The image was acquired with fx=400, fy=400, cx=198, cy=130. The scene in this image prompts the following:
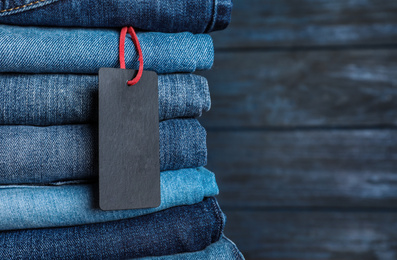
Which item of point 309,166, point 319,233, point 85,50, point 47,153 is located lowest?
point 319,233

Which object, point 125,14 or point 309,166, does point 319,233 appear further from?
point 125,14

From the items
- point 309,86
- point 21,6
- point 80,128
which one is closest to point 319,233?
point 309,86

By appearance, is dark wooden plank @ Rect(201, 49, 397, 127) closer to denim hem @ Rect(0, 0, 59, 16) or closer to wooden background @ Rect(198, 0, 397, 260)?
wooden background @ Rect(198, 0, 397, 260)

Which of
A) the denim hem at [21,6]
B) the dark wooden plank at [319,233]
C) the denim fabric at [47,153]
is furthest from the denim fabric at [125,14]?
the dark wooden plank at [319,233]

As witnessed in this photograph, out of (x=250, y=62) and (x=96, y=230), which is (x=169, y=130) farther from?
(x=250, y=62)

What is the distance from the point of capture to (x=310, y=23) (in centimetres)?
72

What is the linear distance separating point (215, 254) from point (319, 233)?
1.08 feet

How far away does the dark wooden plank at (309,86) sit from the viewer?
0.72 m

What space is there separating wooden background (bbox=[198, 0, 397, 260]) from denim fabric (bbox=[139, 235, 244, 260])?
0.24 metres

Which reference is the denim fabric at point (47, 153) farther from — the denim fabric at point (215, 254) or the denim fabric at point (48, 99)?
the denim fabric at point (215, 254)

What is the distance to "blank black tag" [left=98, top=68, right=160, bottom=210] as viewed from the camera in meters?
0.40

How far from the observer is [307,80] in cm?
72

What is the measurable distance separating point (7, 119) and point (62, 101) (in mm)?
59

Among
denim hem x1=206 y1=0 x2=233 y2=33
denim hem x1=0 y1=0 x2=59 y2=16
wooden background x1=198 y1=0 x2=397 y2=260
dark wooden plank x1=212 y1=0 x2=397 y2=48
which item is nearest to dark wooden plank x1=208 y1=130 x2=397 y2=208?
wooden background x1=198 y1=0 x2=397 y2=260
